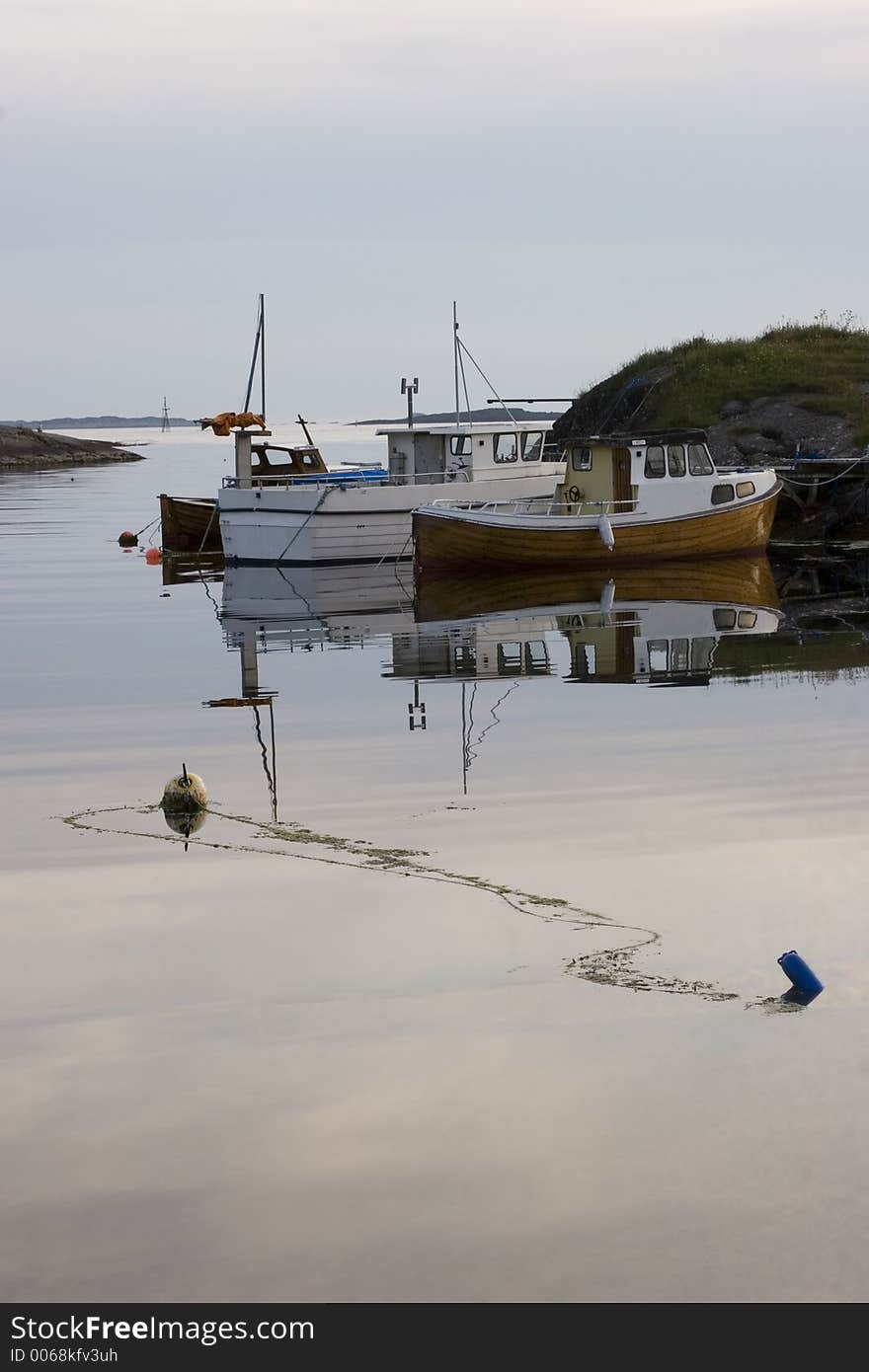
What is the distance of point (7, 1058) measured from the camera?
7.75 metres

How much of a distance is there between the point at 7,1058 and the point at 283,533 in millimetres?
31107

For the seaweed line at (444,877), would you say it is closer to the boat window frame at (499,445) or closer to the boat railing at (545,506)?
the boat railing at (545,506)

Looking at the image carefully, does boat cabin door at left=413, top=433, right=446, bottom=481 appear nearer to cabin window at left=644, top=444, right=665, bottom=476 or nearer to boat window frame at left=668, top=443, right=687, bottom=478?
cabin window at left=644, top=444, right=665, bottom=476

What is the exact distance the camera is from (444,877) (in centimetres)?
1076

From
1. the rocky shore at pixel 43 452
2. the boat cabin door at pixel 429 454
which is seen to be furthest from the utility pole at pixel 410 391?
the rocky shore at pixel 43 452

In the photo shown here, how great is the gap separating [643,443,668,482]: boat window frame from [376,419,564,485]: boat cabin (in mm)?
4266

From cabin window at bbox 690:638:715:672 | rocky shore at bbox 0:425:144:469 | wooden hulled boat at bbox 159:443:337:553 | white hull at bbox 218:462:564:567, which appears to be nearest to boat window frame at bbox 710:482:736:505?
white hull at bbox 218:462:564:567

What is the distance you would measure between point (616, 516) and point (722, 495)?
2.78 m

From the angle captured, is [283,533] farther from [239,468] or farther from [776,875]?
[776,875]

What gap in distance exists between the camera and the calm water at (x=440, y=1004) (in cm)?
602

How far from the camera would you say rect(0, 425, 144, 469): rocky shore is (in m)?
123

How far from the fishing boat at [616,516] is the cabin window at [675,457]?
0.8 inches

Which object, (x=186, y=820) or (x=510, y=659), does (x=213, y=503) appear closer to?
(x=510, y=659)
